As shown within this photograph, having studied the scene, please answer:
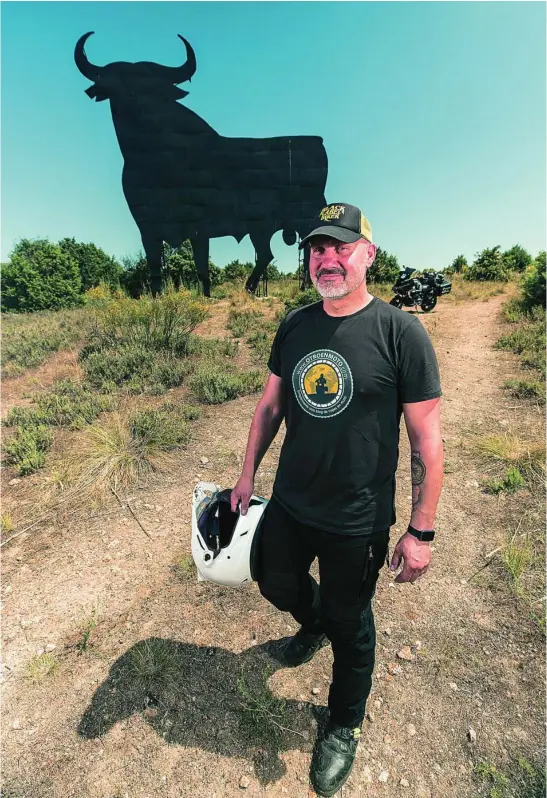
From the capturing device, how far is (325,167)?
14.4m

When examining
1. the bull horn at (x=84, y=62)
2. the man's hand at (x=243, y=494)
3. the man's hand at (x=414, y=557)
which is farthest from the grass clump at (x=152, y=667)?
the bull horn at (x=84, y=62)

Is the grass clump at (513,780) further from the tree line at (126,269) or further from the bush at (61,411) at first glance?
the tree line at (126,269)

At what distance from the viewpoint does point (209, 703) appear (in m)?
2.29

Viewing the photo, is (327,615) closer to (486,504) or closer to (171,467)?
(486,504)

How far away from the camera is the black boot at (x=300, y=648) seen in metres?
2.47

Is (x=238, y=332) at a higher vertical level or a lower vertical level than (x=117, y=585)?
higher

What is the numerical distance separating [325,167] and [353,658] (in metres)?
15.9

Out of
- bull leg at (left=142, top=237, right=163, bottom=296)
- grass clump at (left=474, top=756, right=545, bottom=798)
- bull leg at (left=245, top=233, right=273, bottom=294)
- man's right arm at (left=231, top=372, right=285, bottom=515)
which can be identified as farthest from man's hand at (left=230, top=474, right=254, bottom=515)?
bull leg at (left=245, top=233, right=273, bottom=294)

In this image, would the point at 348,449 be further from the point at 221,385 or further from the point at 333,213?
the point at 221,385

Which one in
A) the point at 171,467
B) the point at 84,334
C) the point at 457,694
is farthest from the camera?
the point at 84,334

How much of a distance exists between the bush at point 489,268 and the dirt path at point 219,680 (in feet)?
77.1

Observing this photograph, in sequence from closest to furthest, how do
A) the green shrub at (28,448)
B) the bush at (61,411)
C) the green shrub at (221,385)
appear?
the green shrub at (28,448) < the bush at (61,411) < the green shrub at (221,385)

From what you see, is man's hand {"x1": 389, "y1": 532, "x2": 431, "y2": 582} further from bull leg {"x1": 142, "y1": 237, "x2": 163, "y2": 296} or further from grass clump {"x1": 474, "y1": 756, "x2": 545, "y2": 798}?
bull leg {"x1": 142, "y1": 237, "x2": 163, "y2": 296}

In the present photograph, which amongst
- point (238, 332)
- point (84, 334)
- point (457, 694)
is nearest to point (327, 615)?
point (457, 694)
